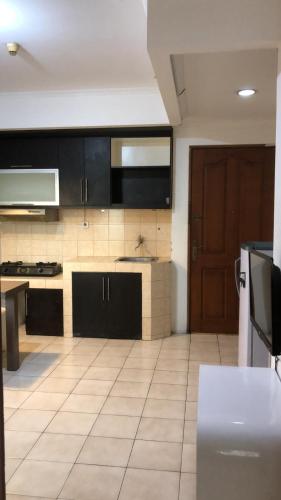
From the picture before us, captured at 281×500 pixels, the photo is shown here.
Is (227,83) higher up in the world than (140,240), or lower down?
higher up

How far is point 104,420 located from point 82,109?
302cm

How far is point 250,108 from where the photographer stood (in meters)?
3.99

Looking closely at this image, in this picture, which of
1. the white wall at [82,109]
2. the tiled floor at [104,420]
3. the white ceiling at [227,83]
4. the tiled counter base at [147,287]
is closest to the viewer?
the tiled floor at [104,420]

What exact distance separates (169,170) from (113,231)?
0.97 meters

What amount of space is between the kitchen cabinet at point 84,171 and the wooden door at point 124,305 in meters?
0.86

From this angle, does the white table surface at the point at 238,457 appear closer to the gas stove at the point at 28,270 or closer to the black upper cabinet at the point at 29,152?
the gas stove at the point at 28,270

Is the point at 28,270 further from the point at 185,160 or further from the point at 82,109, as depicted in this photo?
the point at 185,160

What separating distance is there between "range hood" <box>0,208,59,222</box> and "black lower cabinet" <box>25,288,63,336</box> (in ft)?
2.77

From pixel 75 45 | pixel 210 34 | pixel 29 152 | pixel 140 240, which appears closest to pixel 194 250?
pixel 140 240

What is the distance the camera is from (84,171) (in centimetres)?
447

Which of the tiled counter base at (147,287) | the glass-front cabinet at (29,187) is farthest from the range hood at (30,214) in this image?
the tiled counter base at (147,287)

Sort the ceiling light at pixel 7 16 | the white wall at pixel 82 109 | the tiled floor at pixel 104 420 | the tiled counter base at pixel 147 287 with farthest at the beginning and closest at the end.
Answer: the tiled counter base at pixel 147 287 < the white wall at pixel 82 109 < the ceiling light at pixel 7 16 < the tiled floor at pixel 104 420

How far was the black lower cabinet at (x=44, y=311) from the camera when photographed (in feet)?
14.8

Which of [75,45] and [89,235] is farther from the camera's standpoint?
[89,235]
